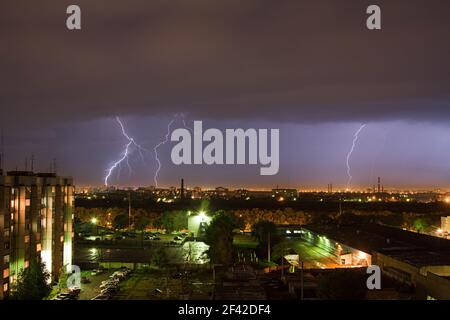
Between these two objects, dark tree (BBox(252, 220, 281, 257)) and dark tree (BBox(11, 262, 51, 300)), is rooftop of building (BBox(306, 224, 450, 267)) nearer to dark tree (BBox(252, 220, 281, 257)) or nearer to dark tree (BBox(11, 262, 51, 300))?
dark tree (BBox(252, 220, 281, 257))

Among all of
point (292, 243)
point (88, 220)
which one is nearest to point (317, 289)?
point (292, 243)

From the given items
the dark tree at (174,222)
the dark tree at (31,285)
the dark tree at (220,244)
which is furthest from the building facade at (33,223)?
the dark tree at (174,222)

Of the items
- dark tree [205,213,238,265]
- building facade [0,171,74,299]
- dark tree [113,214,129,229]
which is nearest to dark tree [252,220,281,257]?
dark tree [205,213,238,265]

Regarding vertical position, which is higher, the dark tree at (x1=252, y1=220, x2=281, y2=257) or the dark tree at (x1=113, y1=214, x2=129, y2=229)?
the dark tree at (x1=252, y1=220, x2=281, y2=257)

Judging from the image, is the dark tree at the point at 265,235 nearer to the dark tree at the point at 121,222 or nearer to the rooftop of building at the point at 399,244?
the rooftop of building at the point at 399,244

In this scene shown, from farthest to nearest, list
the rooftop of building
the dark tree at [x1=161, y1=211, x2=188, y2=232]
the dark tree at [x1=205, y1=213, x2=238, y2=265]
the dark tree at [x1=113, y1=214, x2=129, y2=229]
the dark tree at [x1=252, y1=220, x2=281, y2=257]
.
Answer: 1. the dark tree at [x1=113, y1=214, x2=129, y2=229]
2. the dark tree at [x1=161, y1=211, x2=188, y2=232]
3. the dark tree at [x1=252, y1=220, x2=281, y2=257]
4. the dark tree at [x1=205, y1=213, x2=238, y2=265]
5. the rooftop of building
